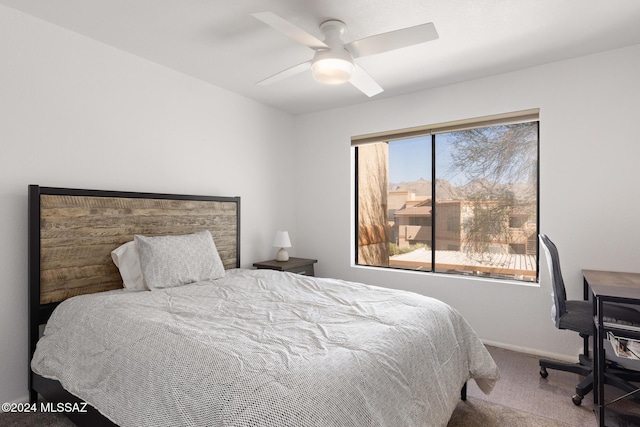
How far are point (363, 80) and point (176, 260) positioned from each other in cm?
193

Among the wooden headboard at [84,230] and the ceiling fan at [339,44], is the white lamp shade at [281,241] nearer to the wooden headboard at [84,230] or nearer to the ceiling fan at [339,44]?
the wooden headboard at [84,230]

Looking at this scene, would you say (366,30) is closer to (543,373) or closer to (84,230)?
(84,230)

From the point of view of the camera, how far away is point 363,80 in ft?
8.03

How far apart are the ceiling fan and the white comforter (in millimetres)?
1445

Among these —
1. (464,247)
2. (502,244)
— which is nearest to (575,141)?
(502,244)

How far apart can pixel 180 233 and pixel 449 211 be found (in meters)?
2.68

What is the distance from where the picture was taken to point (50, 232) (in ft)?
7.23

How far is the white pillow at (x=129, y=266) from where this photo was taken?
2.44 metres

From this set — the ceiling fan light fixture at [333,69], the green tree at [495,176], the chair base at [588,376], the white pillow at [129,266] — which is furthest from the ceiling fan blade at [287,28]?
the chair base at [588,376]

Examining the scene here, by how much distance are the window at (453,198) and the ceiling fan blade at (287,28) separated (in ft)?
6.32

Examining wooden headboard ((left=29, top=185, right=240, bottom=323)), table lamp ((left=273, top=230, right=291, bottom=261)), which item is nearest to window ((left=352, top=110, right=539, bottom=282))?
table lamp ((left=273, top=230, right=291, bottom=261))

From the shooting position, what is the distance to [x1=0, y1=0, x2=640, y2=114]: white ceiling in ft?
6.92

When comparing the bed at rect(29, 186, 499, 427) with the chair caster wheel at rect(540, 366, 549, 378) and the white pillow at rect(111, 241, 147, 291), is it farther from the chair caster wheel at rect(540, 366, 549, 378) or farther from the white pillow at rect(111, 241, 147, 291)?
the chair caster wheel at rect(540, 366, 549, 378)

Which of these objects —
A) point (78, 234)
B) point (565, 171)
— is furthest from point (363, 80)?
point (78, 234)
